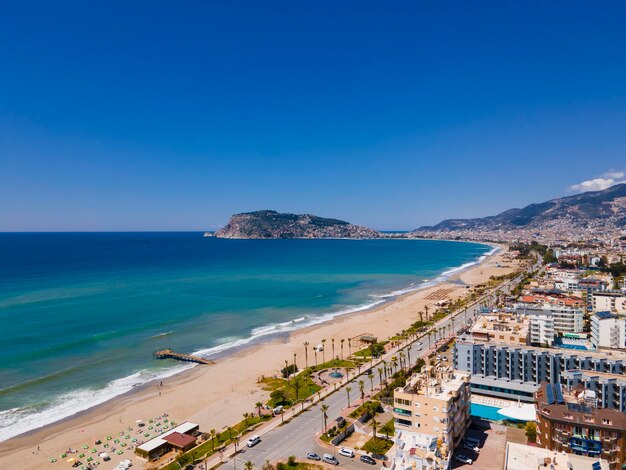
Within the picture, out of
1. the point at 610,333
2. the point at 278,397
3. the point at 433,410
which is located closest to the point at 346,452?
the point at 433,410

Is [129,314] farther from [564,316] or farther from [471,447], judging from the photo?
[564,316]

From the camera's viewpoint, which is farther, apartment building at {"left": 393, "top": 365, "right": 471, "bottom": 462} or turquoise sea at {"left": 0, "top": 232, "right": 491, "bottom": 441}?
turquoise sea at {"left": 0, "top": 232, "right": 491, "bottom": 441}

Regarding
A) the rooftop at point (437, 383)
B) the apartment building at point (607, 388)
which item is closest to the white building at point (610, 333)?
the apartment building at point (607, 388)

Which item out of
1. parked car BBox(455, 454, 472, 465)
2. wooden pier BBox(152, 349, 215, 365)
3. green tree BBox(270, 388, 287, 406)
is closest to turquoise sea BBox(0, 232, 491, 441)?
wooden pier BBox(152, 349, 215, 365)

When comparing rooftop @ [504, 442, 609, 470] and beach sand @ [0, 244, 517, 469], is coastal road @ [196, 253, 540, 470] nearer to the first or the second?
beach sand @ [0, 244, 517, 469]

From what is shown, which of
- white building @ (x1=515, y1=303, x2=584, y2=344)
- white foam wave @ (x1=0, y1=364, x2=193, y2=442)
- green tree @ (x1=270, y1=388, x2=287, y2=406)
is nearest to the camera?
white foam wave @ (x1=0, y1=364, x2=193, y2=442)

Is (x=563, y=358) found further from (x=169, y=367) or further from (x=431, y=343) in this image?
(x=169, y=367)
